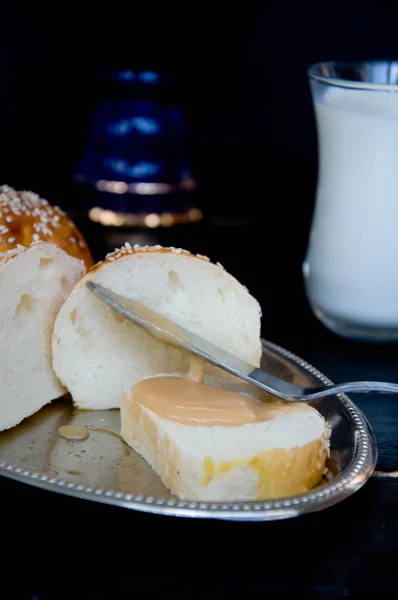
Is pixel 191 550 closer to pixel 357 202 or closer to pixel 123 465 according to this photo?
pixel 123 465

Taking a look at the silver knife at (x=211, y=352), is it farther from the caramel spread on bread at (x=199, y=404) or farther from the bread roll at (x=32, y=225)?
the bread roll at (x=32, y=225)

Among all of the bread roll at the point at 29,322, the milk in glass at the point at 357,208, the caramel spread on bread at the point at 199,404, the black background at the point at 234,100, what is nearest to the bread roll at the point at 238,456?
the caramel spread on bread at the point at 199,404

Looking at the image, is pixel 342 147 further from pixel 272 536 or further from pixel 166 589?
pixel 166 589

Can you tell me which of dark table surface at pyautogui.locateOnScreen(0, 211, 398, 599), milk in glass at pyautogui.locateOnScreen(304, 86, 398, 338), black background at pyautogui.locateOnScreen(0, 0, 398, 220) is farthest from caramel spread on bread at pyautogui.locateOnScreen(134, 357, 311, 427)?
black background at pyautogui.locateOnScreen(0, 0, 398, 220)

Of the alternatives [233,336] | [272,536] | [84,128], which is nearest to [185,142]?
[84,128]

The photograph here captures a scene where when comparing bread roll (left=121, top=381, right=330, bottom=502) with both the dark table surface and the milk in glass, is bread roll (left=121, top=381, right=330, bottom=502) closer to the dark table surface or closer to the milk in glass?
the dark table surface

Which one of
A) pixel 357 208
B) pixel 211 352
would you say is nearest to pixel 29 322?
pixel 211 352
